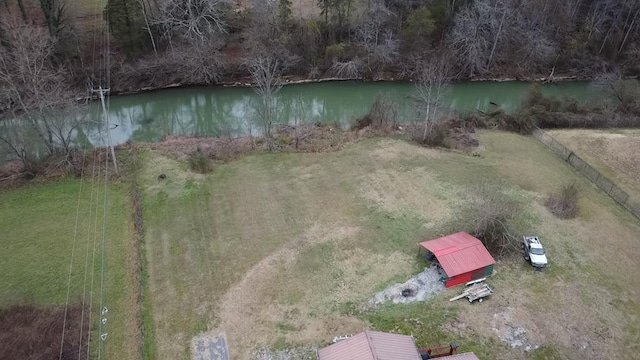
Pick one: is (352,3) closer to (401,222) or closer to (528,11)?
(528,11)

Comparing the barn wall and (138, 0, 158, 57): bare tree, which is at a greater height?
(138, 0, 158, 57): bare tree

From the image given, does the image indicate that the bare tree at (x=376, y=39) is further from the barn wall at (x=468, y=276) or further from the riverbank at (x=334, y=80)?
the barn wall at (x=468, y=276)

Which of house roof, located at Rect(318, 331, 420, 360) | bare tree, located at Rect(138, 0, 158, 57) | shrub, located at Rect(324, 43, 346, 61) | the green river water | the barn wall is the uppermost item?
bare tree, located at Rect(138, 0, 158, 57)

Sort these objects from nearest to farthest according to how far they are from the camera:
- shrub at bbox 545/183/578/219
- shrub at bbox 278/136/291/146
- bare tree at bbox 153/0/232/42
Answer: shrub at bbox 545/183/578/219
shrub at bbox 278/136/291/146
bare tree at bbox 153/0/232/42

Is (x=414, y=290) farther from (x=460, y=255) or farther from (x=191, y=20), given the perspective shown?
(x=191, y=20)

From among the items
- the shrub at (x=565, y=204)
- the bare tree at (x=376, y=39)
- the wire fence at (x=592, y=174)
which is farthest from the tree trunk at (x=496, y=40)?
the shrub at (x=565, y=204)

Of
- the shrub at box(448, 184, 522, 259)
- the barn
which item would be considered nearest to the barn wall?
the barn

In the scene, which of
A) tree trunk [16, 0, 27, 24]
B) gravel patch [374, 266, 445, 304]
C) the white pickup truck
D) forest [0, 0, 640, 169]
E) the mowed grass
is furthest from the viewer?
forest [0, 0, 640, 169]

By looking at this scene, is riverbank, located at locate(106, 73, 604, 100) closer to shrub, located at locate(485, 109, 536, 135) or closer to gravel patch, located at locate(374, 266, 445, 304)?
shrub, located at locate(485, 109, 536, 135)
